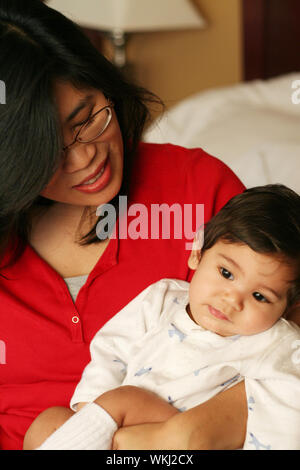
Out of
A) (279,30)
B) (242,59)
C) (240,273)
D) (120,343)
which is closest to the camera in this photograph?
(240,273)

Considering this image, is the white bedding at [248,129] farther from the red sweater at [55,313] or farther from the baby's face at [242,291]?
the baby's face at [242,291]

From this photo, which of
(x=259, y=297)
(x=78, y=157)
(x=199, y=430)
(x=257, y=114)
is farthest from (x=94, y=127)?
(x=257, y=114)

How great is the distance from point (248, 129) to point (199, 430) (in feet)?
3.92

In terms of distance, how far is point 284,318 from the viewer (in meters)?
1.14

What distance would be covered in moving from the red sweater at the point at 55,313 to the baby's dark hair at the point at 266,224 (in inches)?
6.7

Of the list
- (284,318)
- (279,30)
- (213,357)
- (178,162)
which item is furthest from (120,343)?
(279,30)

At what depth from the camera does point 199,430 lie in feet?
3.09

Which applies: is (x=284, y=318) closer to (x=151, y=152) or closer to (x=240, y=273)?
(x=240, y=273)

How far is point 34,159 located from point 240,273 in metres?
0.41

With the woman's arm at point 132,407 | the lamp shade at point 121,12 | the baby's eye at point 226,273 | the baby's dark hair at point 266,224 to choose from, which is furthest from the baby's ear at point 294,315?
the lamp shade at point 121,12

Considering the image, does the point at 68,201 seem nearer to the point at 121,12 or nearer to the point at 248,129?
the point at 248,129

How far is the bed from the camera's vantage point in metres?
1.74

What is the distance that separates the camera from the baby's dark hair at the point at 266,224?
1.04 m

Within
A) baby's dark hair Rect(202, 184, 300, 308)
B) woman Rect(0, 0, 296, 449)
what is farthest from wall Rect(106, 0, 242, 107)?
baby's dark hair Rect(202, 184, 300, 308)
